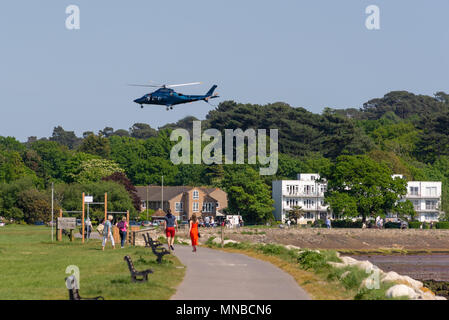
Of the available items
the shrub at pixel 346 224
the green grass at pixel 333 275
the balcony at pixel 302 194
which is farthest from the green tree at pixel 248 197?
the green grass at pixel 333 275

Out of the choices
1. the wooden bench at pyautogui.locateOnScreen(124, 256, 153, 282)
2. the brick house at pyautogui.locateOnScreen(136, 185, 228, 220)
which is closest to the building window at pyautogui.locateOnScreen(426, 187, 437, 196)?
the brick house at pyautogui.locateOnScreen(136, 185, 228, 220)

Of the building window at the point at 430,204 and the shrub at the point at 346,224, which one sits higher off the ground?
the building window at the point at 430,204

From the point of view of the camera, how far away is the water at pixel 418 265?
203 feet

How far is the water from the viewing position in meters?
62.0

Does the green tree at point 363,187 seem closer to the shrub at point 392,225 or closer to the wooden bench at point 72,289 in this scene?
the shrub at point 392,225

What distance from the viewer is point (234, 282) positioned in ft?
82.1

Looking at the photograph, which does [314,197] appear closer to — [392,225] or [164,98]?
[392,225]

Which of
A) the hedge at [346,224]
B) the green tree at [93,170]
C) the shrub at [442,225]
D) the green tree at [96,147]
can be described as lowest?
the shrub at [442,225]

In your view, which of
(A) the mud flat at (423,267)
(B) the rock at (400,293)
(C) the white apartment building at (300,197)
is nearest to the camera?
(B) the rock at (400,293)

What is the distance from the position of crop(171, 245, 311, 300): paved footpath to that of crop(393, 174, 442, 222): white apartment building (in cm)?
11221

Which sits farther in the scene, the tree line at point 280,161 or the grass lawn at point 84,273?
the tree line at point 280,161

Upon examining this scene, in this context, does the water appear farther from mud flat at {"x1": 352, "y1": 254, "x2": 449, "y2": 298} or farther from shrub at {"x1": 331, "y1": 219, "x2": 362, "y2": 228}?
shrub at {"x1": 331, "y1": 219, "x2": 362, "y2": 228}

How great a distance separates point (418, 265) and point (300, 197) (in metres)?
65.5

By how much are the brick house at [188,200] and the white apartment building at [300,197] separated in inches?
464
